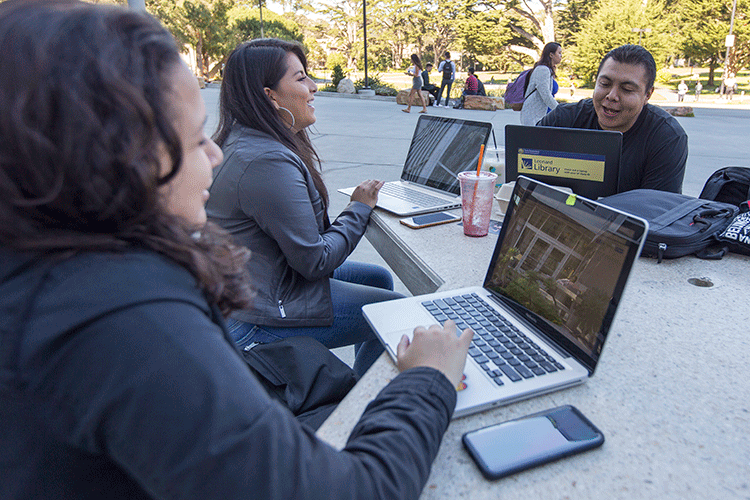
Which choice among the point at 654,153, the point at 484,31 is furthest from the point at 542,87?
the point at 484,31

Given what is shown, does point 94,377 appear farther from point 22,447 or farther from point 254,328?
point 254,328

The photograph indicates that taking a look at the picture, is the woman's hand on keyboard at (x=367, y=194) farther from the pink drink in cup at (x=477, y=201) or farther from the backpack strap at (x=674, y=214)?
the backpack strap at (x=674, y=214)

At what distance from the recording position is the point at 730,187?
2086mm

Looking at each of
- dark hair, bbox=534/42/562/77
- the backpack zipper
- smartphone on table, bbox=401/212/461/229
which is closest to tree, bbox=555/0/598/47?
dark hair, bbox=534/42/562/77

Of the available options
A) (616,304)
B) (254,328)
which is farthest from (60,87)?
(254,328)

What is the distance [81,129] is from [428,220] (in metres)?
1.65

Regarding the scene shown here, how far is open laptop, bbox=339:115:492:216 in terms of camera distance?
2.34 metres

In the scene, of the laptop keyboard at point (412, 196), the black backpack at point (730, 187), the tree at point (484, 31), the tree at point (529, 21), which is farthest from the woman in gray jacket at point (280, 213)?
the tree at point (484, 31)

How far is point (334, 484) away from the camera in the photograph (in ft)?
2.03

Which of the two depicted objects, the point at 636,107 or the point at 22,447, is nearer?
the point at 22,447

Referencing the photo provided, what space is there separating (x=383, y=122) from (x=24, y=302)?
1104 centimetres

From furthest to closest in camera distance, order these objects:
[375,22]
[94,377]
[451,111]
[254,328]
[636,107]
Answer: [375,22]
[451,111]
[636,107]
[254,328]
[94,377]

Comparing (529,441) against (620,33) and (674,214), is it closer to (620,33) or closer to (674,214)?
(674,214)

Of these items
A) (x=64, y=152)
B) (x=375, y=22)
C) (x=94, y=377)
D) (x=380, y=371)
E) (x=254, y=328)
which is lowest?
(x=254, y=328)
